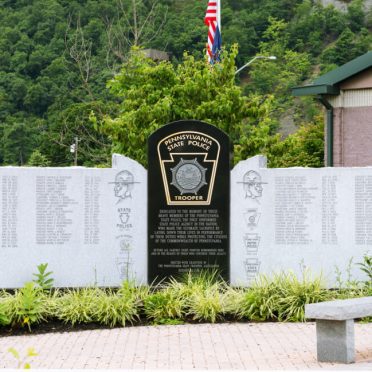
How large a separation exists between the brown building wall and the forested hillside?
36751mm

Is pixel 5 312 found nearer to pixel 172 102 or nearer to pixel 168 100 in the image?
pixel 168 100

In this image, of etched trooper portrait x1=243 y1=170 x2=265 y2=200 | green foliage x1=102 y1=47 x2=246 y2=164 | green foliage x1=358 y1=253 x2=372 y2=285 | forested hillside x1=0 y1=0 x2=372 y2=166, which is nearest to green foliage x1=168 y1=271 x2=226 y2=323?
etched trooper portrait x1=243 y1=170 x2=265 y2=200

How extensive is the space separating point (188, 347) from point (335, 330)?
6.18 ft

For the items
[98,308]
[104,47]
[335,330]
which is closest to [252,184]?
[98,308]

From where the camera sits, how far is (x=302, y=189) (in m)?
Result: 14.6

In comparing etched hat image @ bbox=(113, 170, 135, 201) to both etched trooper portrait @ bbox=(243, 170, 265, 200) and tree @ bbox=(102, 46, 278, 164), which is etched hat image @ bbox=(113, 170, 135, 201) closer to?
etched trooper portrait @ bbox=(243, 170, 265, 200)

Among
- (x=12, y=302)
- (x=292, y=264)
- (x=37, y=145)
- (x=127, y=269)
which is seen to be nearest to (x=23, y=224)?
(x=127, y=269)

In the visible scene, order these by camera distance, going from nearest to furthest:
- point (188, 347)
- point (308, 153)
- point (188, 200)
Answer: point (188, 347) < point (188, 200) < point (308, 153)

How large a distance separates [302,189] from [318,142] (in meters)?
→ 25.9

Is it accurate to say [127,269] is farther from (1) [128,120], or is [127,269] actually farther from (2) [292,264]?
(1) [128,120]

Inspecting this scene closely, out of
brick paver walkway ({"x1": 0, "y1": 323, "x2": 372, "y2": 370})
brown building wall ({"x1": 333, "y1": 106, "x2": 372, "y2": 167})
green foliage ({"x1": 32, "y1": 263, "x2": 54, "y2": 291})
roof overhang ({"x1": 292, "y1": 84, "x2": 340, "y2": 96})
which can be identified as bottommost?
brick paver walkway ({"x1": 0, "y1": 323, "x2": 372, "y2": 370})

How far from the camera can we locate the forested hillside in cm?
6800

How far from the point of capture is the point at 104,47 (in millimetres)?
60406

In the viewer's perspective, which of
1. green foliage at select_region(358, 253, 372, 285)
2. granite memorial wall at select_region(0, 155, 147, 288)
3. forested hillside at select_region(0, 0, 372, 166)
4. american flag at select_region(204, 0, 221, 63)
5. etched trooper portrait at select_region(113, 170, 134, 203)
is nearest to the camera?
green foliage at select_region(358, 253, 372, 285)
